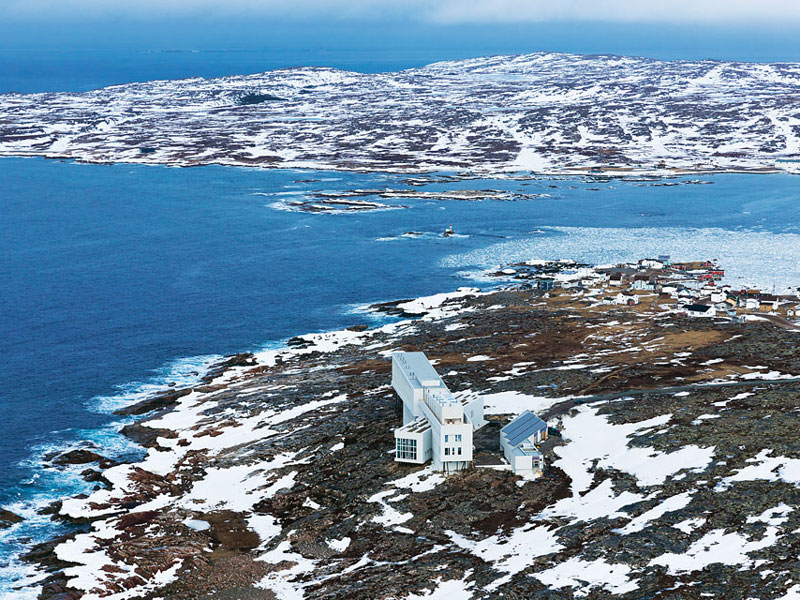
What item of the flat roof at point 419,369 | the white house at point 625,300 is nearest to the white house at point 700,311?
the white house at point 625,300

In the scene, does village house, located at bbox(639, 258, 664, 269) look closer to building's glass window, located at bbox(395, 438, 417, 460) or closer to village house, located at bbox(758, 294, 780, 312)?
village house, located at bbox(758, 294, 780, 312)

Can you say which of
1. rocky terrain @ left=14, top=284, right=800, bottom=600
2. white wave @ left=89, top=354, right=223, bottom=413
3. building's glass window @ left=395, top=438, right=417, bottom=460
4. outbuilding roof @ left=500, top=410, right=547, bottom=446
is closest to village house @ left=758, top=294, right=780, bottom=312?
rocky terrain @ left=14, top=284, right=800, bottom=600

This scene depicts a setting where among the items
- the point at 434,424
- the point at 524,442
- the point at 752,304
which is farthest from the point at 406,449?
the point at 752,304

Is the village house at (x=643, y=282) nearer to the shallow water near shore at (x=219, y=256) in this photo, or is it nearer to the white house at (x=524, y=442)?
the shallow water near shore at (x=219, y=256)

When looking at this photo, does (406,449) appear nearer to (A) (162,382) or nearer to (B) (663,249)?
(A) (162,382)

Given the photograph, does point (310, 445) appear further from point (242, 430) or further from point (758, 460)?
point (758, 460)

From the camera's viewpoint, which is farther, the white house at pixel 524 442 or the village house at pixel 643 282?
the village house at pixel 643 282

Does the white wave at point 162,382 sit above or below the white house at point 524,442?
below
